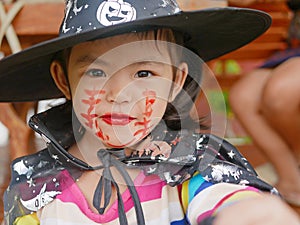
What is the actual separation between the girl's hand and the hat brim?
12.9 inches

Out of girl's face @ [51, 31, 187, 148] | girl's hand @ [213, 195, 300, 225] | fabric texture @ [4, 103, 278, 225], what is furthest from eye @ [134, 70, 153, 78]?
girl's hand @ [213, 195, 300, 225]

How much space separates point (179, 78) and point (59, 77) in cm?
21

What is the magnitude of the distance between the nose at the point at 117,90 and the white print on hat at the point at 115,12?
83 millimetres

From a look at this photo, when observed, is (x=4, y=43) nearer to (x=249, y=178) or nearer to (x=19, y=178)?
(x=19, y=178)

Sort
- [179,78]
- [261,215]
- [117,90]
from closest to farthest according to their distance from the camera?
[261,215], [117,90], [179,78]

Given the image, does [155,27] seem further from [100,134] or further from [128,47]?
[100,134]

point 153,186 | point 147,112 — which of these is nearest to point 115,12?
point 147,112

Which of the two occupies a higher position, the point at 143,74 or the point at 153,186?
the point at 143,74

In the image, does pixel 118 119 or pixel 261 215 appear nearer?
pixel 261 215

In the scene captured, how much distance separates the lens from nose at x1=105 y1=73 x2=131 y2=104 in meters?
0.96

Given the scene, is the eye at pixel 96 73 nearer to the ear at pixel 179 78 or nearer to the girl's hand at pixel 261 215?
the ear at pixel 179 78

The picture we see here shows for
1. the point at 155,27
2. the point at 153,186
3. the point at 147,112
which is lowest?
the point at 153,186

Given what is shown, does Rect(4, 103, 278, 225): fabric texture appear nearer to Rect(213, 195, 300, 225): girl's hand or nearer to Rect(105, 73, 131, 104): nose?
Rect(105, 73, 131, 104): nose

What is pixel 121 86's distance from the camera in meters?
0.96
